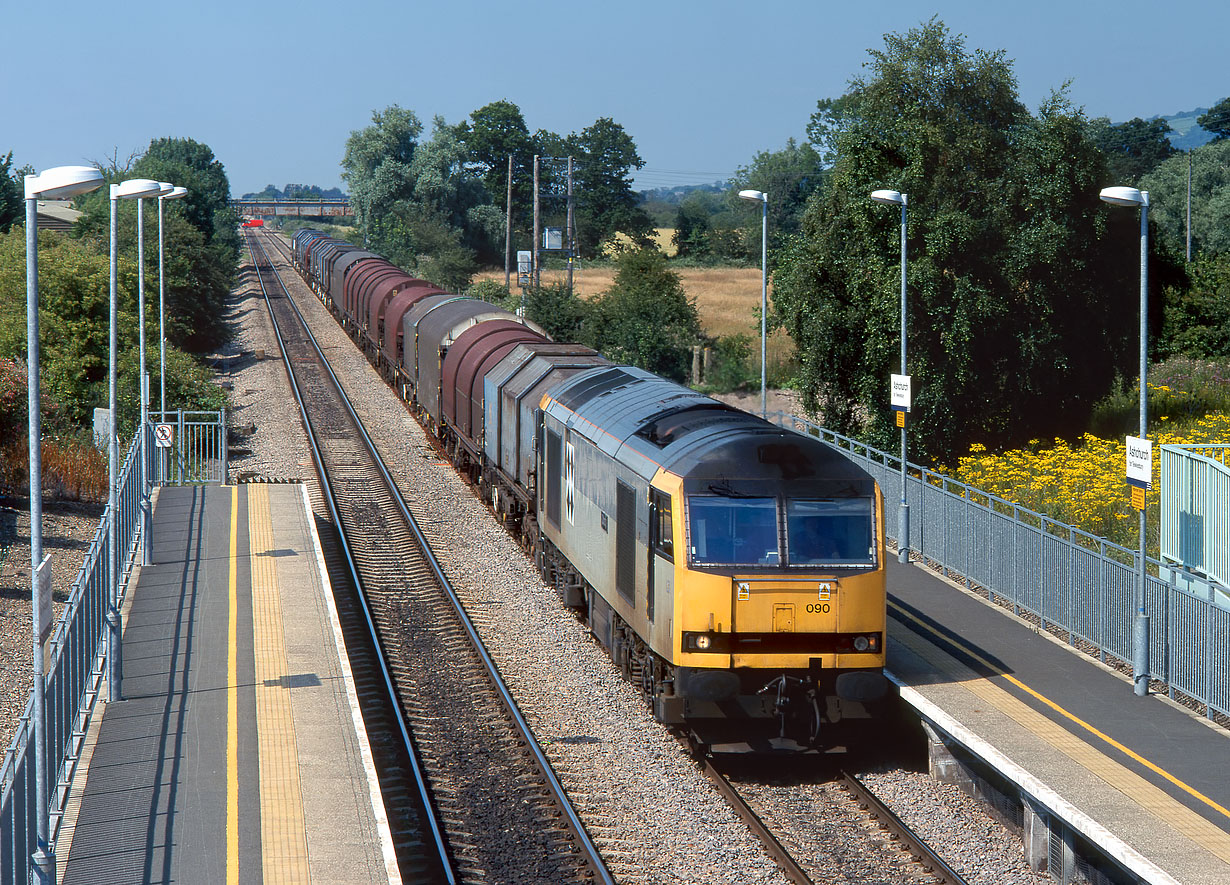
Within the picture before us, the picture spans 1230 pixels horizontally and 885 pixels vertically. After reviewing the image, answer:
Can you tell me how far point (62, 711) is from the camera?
11492 millimetres

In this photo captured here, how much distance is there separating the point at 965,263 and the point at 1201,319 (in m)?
16.4

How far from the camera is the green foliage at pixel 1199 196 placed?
62.6m

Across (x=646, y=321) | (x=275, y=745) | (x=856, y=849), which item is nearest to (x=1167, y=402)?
(x=646, y=321)

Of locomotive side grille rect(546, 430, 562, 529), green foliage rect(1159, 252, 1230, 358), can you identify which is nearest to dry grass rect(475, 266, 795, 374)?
green foliage rect(1159, 252, 1230, 358)

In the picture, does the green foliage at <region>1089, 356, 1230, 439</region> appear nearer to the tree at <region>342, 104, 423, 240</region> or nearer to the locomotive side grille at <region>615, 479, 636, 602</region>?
the locomotive side grille at <region>615, 479, 636, 602</region>

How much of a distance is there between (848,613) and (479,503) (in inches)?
552

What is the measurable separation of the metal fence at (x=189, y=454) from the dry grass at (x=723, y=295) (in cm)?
1859

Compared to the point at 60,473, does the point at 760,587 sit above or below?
above

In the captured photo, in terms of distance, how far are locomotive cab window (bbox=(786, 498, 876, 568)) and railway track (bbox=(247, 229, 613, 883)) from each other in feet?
11.0

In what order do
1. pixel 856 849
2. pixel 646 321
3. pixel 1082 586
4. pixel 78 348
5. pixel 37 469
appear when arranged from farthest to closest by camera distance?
pixel 646 321 → pixel 78 348 → pixel 1082 586 → pixel 856 849 → pixel 37 469

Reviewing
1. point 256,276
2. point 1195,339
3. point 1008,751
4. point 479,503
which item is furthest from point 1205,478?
point 256,276

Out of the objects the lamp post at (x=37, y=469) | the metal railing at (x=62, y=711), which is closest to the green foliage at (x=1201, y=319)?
the metal railing at (x=62, y=711)

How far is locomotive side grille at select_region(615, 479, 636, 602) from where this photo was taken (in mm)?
13773

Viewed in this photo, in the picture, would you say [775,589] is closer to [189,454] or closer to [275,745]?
[275,745]
